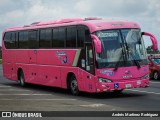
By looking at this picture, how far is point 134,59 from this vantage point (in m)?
18.8

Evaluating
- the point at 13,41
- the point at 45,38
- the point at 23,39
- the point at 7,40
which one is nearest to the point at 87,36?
the point at 45,38

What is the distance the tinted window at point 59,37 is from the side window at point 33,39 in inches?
87.4

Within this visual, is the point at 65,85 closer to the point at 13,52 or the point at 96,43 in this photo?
the point at 96,43

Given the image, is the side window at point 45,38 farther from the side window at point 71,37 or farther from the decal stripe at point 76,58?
the decal stripe at point 76,58

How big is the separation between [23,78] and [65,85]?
584 cm

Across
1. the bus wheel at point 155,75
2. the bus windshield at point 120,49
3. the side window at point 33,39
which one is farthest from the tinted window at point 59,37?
the bus wheel at point 155,75

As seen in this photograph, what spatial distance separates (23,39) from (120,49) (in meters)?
8.45

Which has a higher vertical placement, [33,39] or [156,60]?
[33,39]

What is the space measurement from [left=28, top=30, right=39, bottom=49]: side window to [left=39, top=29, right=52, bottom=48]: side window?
0.55 m

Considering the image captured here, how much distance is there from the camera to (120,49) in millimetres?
18500

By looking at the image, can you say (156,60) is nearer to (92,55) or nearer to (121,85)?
(121,85)

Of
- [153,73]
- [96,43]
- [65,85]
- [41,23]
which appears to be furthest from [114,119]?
[153,73]

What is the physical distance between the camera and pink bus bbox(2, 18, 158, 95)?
18203 millimetres

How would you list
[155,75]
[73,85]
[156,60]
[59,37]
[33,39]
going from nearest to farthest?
[73,85] < [59,37] < [33,39] < [155,75] < [156,60]
